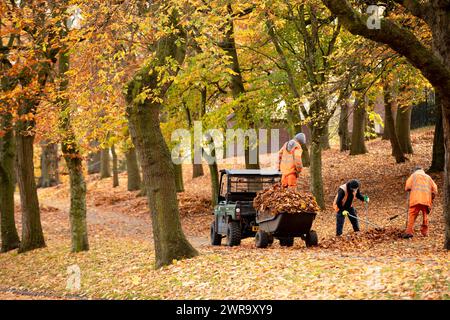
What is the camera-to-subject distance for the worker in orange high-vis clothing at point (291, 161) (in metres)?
16.5

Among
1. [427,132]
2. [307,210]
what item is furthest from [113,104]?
[427,132]

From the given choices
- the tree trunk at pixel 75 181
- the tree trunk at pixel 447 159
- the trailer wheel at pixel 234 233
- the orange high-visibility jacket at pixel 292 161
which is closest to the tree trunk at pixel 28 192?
the tree trunk at pixel 75 181

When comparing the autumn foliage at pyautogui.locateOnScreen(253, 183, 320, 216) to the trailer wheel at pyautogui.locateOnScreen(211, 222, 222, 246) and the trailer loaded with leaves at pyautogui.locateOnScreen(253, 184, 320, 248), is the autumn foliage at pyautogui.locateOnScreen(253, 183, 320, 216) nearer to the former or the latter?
the trailer loaded with leaves at pyautogui.locateOnScreen(253, 184, 320, 248)

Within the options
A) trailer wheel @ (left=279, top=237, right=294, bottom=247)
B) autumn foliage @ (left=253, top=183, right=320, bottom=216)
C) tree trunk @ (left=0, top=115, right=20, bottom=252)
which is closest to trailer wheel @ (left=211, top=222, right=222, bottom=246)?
trailer wheel @ (left=279, top=237, right=294, bottom=247)

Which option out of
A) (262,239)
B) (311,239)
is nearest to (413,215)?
(311,239)

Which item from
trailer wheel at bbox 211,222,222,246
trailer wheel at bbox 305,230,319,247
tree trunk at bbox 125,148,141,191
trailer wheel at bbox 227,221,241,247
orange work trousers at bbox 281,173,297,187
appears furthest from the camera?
tree trunk at bbox 125,148,141,191

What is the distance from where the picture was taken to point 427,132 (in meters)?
39.6

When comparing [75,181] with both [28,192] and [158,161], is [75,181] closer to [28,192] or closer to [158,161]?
[28,192]

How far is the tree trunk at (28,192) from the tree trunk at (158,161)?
8.21 meters

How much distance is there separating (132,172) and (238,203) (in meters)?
23.7

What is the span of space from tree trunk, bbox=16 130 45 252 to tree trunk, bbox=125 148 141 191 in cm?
1695

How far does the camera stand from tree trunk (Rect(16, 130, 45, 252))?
71.3 ft

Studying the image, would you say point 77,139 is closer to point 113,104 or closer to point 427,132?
point 113,104

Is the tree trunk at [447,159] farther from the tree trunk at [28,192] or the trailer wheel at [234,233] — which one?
the tree trunk at [28,192]
